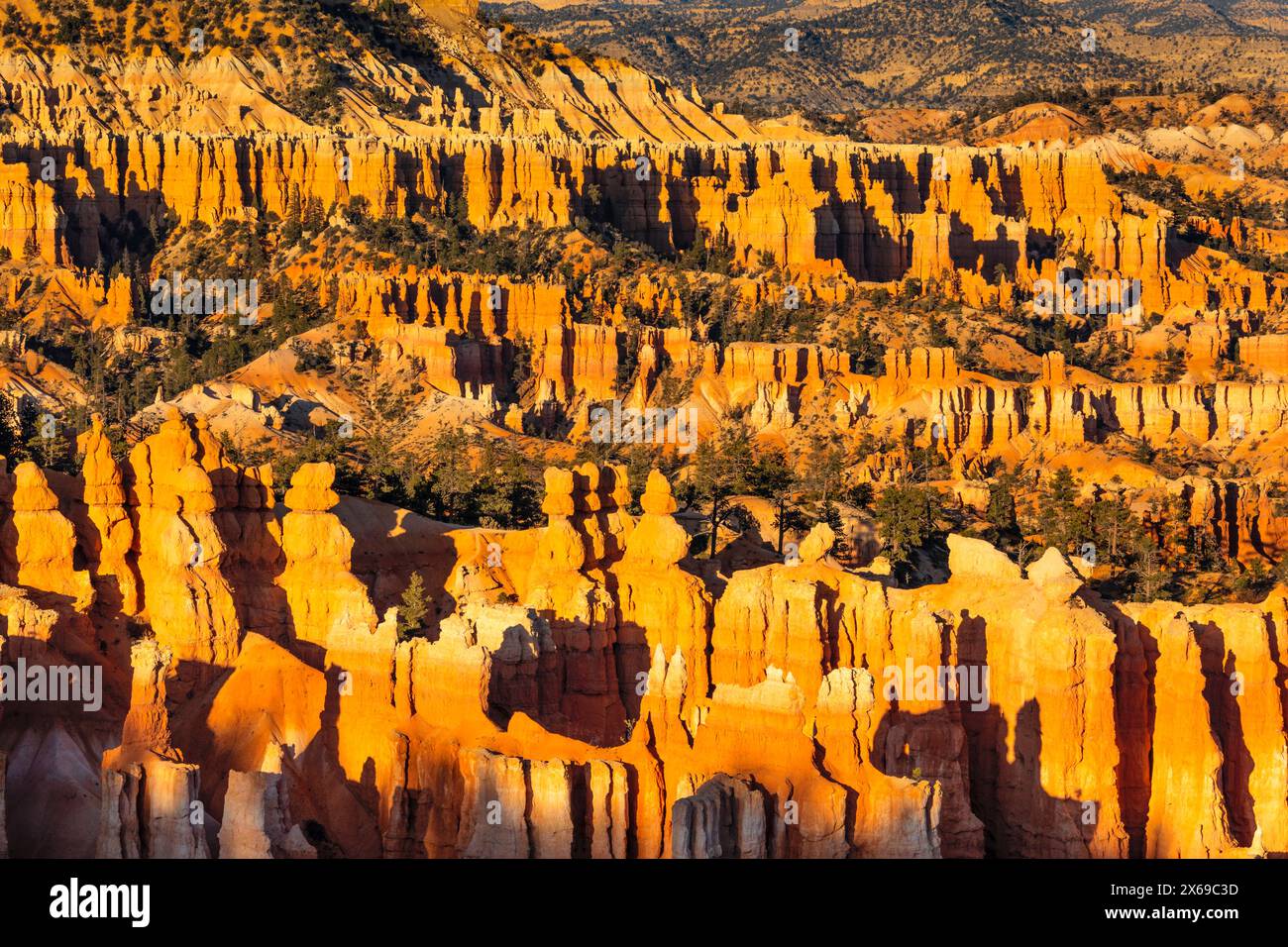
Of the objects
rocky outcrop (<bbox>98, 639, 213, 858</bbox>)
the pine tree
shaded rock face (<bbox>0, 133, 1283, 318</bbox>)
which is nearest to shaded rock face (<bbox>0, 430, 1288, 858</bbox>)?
rocky outcrop (<bbox>98, 639, 213, 858</bbox>)

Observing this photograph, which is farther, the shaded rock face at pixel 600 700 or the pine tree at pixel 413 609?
the pine tree at pixel 413 609

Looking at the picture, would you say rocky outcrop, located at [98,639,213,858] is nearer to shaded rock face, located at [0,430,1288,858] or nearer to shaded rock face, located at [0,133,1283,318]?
shaded rock face, located at [0,430,1288,858]

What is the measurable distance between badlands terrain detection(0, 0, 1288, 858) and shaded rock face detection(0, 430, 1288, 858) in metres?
0.11

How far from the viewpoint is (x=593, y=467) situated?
227 feet

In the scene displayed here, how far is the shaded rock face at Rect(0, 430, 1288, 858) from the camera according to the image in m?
45.1

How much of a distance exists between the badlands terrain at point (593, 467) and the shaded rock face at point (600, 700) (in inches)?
4.4

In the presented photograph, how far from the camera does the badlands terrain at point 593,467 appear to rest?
50.2 metres

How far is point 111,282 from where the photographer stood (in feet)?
457

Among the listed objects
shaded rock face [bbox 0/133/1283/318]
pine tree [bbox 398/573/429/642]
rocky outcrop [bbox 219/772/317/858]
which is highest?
shaded rock face [bbox 0/133/1283/318]

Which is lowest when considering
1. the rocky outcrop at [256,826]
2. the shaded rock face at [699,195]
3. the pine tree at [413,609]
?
the rocky outcrop at [256,826]

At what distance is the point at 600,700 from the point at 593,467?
419 inches

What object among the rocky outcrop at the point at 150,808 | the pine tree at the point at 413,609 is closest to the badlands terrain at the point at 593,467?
the rocky outcrop at the point at 150,808

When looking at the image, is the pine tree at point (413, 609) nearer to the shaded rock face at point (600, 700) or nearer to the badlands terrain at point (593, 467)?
the badlands terrain at point (593, 467)

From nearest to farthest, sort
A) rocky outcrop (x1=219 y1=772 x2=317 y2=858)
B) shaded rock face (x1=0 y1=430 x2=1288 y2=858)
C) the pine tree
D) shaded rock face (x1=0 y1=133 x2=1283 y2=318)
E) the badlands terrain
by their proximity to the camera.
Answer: rocky outcrop (x1=219 y1=772 x2=317 y2=858) → shaded rock face (x1=0 y1=430 x2=1288 y2=858) → the badlands terrain → the pine tree → shaded rock face (x1=0 y1=133 x2=1283 y2=318)
